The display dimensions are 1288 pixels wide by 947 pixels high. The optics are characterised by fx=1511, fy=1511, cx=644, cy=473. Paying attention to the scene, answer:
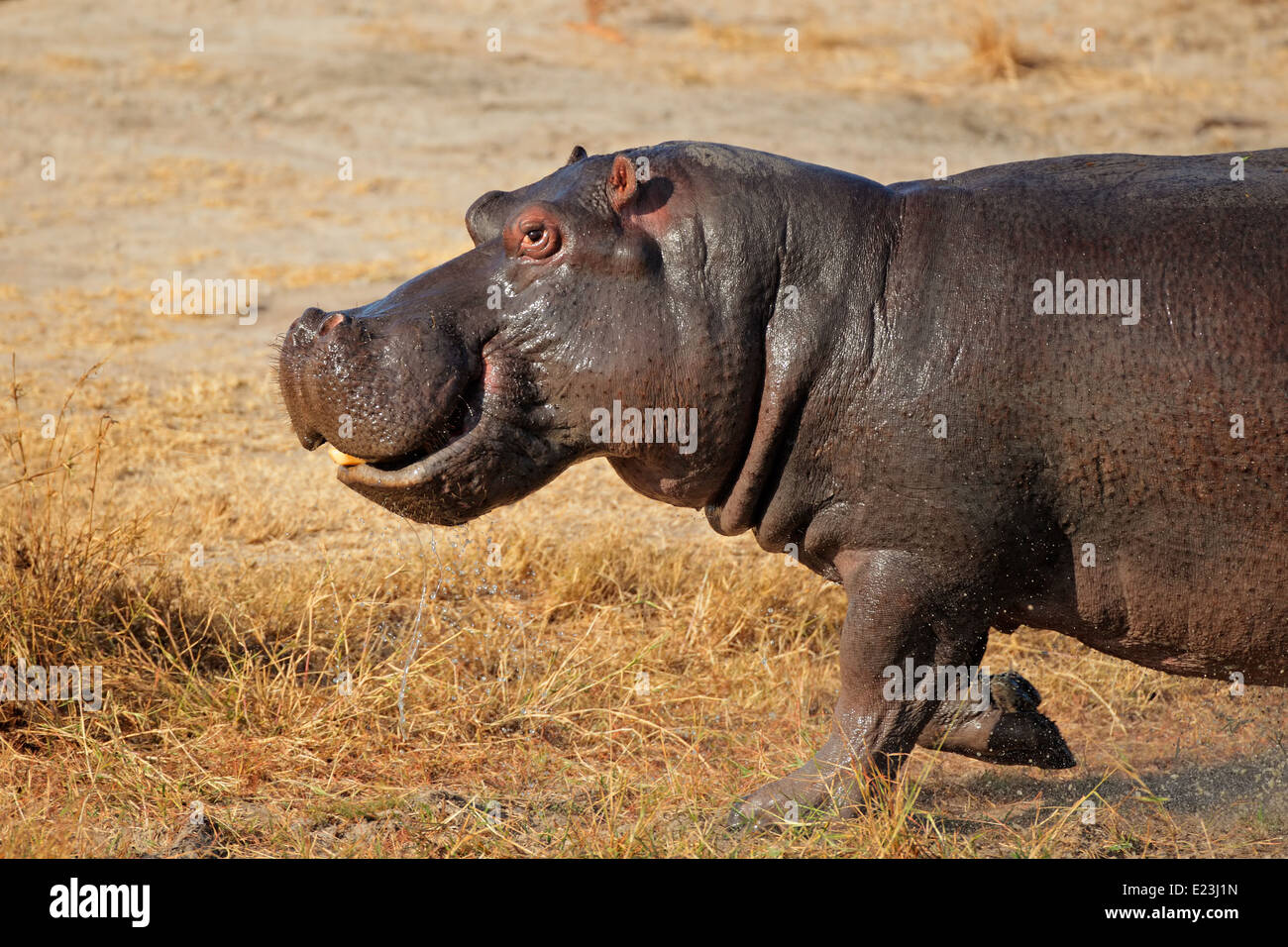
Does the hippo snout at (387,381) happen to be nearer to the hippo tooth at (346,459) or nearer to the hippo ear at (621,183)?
the hippo tooth at (346,459)

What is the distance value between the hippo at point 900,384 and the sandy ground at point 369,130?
2580mm

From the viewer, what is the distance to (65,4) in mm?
16641

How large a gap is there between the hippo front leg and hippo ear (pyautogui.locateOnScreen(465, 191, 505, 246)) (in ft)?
3.71

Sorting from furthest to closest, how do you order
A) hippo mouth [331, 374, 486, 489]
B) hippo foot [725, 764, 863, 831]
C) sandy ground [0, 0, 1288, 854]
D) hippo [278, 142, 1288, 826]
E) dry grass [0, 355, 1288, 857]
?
1. sandy ground [0, 0, 1288, 854]
2. dry grass [0, 355, 1288, 857]
3. hippo foot [725, 764, 863, 831]
4. hippo mouth [331, 374, 486, 489]
5. hippo [278, 142, 1288, 826]

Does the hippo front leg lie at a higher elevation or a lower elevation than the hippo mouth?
lower

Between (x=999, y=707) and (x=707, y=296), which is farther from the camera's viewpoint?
(x=999, y=707)

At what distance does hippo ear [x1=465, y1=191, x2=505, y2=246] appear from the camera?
11.8 ft

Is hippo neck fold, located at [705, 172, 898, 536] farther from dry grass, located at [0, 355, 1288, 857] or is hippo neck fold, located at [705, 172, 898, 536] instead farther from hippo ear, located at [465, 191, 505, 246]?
dry grass, located at [0, 355, 1288, 857]

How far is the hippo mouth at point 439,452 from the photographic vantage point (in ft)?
11.2

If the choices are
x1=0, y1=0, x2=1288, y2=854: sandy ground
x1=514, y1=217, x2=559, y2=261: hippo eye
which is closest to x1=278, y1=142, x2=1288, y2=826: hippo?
x1=514, y1=217, x2=559, y2=261: hippo eye

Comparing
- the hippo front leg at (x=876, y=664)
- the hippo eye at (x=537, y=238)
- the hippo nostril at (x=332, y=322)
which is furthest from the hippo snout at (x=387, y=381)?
the hippo front leg at (x=876, y=664)

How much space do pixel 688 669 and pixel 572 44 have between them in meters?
11.8
